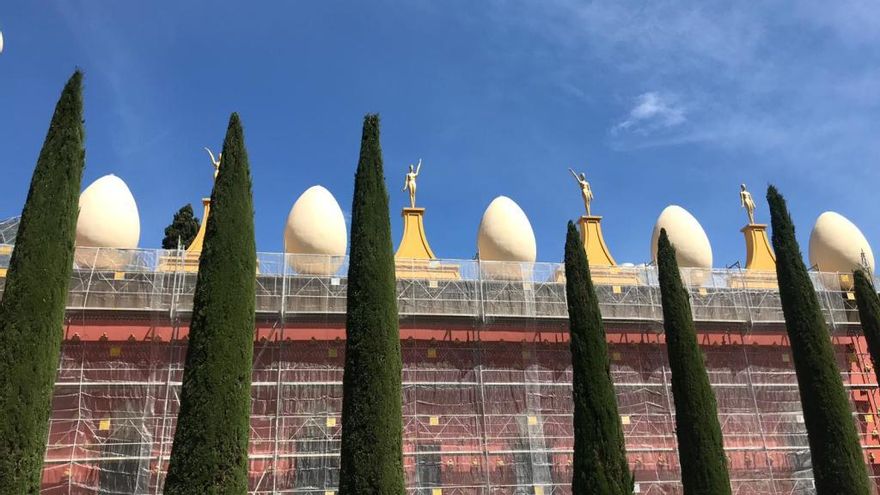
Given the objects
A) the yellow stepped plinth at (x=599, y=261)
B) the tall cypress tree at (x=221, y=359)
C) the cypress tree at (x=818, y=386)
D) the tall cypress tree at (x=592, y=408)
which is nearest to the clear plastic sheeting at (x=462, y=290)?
the yellow stepped plinth at (x=599, y=261)

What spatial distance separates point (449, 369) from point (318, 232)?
4.62m

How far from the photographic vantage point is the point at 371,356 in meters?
10.3

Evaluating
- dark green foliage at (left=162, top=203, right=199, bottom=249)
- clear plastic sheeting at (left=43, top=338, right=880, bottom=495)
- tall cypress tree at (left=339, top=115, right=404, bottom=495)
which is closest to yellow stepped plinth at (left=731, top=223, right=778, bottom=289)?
clear plastic sheeting at (left=43, top=338, right=880, bottom=495)

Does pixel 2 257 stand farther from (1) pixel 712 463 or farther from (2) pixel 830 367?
(2) pixel 830 367

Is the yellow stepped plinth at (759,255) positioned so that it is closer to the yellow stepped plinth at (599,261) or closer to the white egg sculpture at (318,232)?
the yellow stepped plinth at (599,261)

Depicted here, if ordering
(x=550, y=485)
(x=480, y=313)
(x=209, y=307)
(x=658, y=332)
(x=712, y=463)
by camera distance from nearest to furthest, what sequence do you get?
1. (x=209, y=307)
2. (x=712, y=463)
3. (x=550, y=485)
4. (x=480, y=313)
5. (x=658, y=332)

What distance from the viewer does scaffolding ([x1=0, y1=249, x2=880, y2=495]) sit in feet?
45.6

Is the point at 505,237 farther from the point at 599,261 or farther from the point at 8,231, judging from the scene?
the point at 8,231

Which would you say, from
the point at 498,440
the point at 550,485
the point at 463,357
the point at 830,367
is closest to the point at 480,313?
the point at 463,357

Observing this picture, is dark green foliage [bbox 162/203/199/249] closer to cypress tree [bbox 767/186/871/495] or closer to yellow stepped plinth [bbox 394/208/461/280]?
yellow stepped plinth [bbox 394/208/461/280]

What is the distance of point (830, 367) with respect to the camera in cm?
1270

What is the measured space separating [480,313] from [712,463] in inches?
229

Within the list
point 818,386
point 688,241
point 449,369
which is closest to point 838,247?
point 688,241

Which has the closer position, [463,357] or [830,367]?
[830,367]
